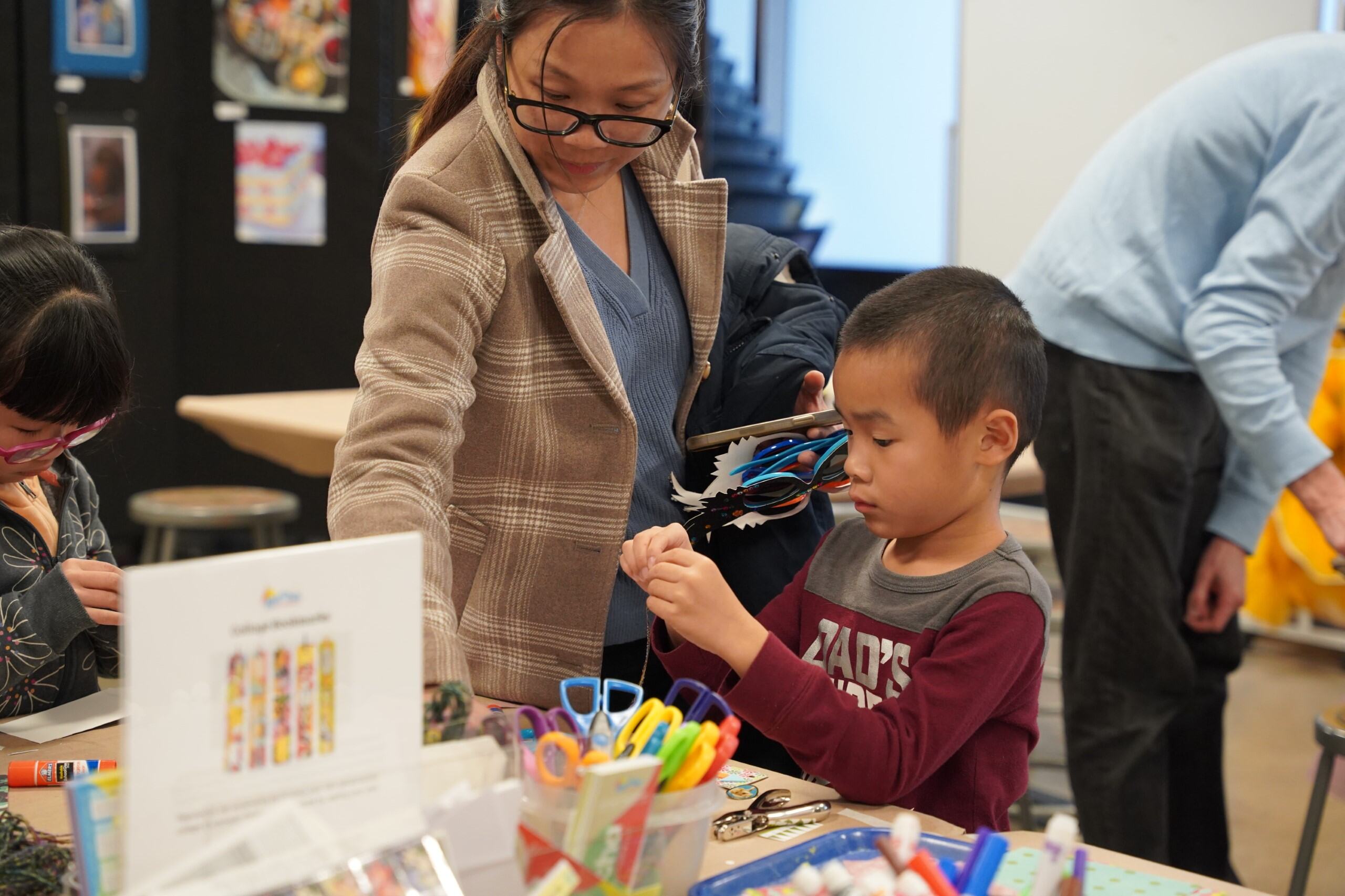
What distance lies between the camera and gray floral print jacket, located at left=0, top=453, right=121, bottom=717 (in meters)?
1.34

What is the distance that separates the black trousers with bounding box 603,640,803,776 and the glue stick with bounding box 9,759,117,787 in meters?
0.54

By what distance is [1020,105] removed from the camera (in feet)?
14.5

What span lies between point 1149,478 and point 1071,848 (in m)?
1.53

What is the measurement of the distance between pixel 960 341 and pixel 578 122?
425 mm

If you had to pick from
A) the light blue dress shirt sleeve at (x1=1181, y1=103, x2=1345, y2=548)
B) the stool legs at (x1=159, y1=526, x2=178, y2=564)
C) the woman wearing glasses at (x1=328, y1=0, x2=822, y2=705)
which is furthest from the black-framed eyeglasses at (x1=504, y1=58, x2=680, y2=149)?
the stool legs at (x1=159, y1=526, x2=178, y2=564)

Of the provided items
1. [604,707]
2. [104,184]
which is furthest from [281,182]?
[604,707]

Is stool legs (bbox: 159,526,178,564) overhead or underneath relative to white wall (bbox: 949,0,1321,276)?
underneath

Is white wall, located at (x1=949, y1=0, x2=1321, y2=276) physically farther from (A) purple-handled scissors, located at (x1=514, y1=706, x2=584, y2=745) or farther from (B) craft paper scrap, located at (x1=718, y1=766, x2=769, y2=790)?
(A) purple-handled scissors, located at (x1=514, y1=706, x2=584, y2=745)

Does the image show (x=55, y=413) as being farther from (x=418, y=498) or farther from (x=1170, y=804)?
(x=1170, y=804)

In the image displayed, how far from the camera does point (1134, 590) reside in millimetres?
2266

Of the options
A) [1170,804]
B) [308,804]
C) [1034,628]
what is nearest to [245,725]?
[308,804]

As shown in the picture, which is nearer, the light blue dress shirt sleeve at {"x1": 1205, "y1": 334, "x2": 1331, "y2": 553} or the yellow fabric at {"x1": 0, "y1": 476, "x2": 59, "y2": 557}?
the yellow fabric at {"x1": 0, "y1": 476, "x2": 59, "y2": 557}

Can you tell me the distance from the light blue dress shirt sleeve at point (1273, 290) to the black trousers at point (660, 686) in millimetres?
981

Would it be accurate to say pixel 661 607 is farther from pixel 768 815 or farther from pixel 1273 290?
pixel 1273 290
